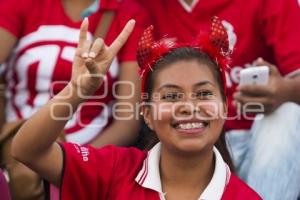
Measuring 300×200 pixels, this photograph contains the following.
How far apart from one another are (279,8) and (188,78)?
2.64ft

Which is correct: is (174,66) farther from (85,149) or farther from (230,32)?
(230,32)

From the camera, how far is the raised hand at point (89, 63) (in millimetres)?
1757

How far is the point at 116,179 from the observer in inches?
74.6

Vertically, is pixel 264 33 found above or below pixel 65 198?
above

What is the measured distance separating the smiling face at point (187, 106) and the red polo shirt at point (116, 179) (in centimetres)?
9

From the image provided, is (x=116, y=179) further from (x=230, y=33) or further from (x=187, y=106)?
(x=230, y=33)

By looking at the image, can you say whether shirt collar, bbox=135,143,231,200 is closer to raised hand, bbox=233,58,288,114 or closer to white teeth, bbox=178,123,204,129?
white teeth, bbox=178,123,204,129

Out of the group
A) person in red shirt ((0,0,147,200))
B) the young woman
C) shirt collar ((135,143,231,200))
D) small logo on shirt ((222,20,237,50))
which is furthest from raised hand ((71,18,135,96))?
small logo on shirt ((222,20,237,50))

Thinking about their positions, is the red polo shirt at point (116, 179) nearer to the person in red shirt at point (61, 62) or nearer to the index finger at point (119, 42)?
the index finger at point (119, 42)

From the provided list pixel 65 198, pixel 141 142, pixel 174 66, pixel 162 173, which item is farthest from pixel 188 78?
pixel 141 142

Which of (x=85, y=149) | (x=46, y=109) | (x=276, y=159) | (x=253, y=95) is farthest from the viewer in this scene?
(x=253, y=95)

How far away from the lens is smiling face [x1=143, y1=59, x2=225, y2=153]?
1.83 meters

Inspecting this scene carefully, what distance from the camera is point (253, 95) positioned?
2.45 meters

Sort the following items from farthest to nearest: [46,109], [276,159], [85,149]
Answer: [276,159] < [85,149] < [46,109]
